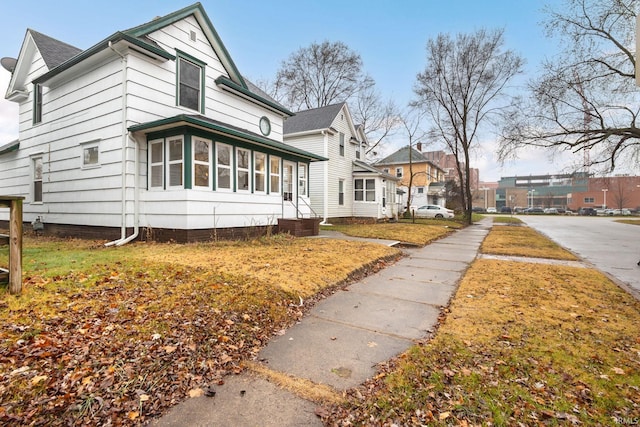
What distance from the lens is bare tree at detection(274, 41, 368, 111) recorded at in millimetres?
29547

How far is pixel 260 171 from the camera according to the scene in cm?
1116

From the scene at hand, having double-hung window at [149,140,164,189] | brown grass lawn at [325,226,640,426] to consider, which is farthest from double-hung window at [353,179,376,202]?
brown grass lawn at [325,226,640,426]

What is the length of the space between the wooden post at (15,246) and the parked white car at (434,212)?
32.2 metres

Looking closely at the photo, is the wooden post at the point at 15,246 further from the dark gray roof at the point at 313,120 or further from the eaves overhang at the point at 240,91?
the dark gray roof at the point at 313,120

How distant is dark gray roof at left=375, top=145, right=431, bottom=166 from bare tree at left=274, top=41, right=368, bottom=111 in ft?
44.4

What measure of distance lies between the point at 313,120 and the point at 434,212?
1914 cm

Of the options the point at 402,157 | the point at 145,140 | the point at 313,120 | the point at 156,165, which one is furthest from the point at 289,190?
the point at 402,157

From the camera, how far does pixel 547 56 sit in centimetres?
1400

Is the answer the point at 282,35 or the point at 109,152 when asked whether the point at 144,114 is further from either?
the point at 282,35

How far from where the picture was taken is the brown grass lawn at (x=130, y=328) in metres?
2.15

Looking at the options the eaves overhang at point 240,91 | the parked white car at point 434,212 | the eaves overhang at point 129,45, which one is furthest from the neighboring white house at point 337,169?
the eaves overhang at point 129,45

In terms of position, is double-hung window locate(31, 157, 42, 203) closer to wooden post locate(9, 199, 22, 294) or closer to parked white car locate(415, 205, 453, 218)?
wooden post locate(9, 199, 22, 294)

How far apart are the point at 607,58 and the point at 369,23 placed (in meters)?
10.6

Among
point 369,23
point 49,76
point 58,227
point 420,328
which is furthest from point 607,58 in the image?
point 58,227
